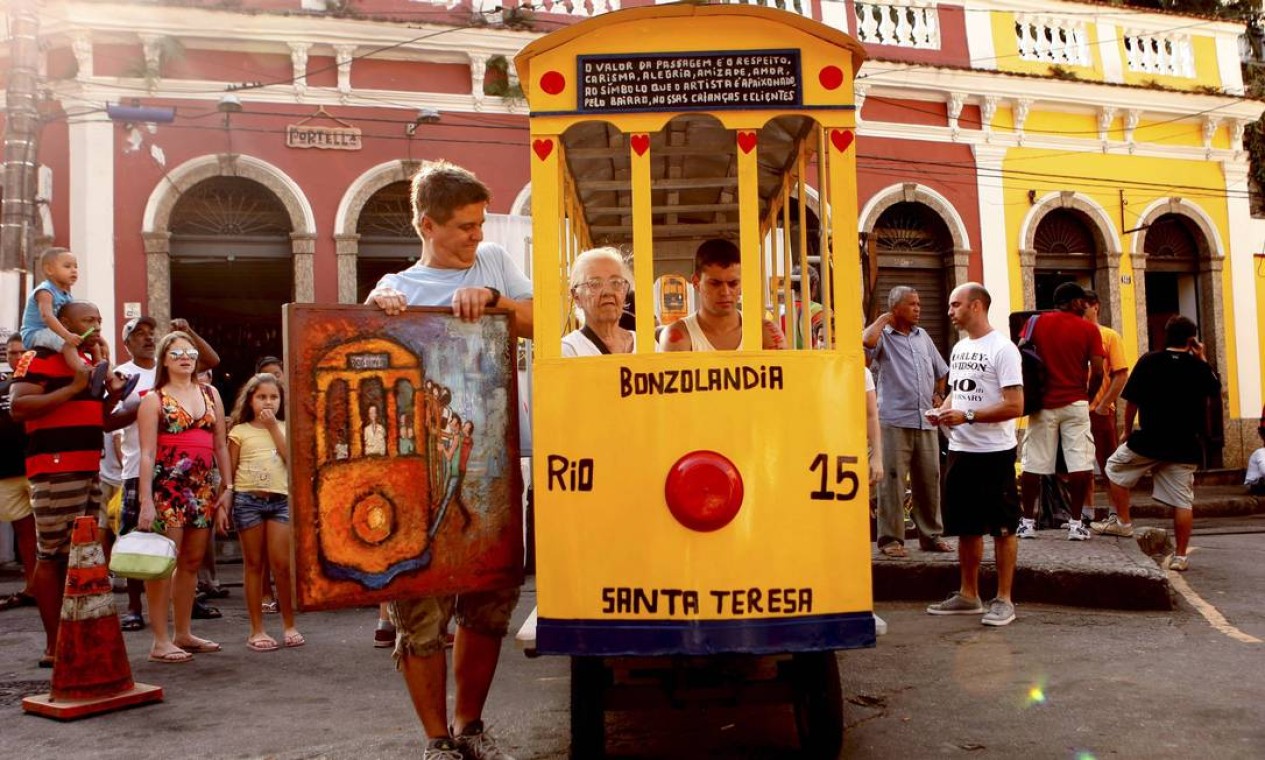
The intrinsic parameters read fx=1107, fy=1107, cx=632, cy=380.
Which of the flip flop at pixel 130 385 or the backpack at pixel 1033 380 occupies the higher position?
the flip flop at pixel 130 385

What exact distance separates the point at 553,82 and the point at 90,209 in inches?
445

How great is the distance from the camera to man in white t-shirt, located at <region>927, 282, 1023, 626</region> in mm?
6195

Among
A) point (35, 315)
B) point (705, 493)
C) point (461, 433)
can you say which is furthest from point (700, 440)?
point (35, 315)

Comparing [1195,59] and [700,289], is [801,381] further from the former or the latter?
[1195,59]

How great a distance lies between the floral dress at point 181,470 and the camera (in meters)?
6.27

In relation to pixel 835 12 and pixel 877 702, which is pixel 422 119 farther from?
pixel 877 702

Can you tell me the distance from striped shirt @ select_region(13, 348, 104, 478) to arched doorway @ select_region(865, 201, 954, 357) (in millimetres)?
12696

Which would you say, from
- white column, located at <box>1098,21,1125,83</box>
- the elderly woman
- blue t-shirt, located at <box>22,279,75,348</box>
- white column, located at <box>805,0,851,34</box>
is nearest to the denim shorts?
blue t-shirt, located at <box>22,279,75,348</box>

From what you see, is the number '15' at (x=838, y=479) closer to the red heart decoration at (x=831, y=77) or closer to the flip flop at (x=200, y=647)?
the red heart decoration at (x=831, y=77)

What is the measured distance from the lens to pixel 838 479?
374 centimetres

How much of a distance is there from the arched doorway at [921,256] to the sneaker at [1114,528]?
834cm

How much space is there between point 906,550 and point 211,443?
478 centimetres

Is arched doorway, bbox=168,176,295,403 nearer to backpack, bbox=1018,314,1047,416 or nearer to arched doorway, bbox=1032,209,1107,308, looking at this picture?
backpack, bbox=1018,314,1047,416

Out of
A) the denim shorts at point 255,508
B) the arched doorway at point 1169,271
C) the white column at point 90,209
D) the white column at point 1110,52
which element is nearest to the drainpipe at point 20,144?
the white column at point 90,209
